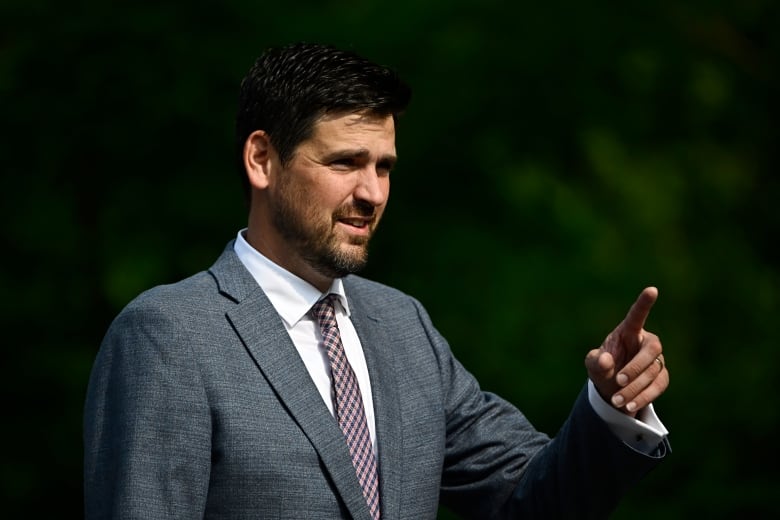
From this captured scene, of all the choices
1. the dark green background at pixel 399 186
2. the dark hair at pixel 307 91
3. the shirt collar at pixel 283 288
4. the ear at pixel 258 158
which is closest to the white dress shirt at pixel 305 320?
the shirt collar at pixel 283 288

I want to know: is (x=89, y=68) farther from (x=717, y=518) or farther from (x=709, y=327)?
(x=717, y=518)

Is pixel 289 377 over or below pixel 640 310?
below

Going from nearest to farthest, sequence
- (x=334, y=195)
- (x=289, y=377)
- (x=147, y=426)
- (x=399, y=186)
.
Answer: (x=147, y=426) < (x=289, y=377) < (x=334, y=195) < (x=399, y=186)

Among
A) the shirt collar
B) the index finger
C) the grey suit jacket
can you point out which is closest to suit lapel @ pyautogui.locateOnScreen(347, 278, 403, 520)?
the grey suit jacket

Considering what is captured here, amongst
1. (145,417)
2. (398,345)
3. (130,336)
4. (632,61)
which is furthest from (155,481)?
(632,61)

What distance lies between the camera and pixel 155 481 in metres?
2.43

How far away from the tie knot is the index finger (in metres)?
0.68

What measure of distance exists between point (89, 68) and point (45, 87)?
0.26m

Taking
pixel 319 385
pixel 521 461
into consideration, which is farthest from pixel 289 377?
pixel 521 461

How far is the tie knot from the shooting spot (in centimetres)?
283

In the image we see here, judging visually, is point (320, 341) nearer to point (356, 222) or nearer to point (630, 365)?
point (356, 222)

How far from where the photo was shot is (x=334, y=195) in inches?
109

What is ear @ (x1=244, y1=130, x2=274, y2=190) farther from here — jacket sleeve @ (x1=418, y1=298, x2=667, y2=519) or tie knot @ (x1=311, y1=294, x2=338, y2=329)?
jacket sleeve @ (x1=418, y1=298, x2=667, y2=519)

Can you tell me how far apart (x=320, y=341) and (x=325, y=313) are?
7 cm
